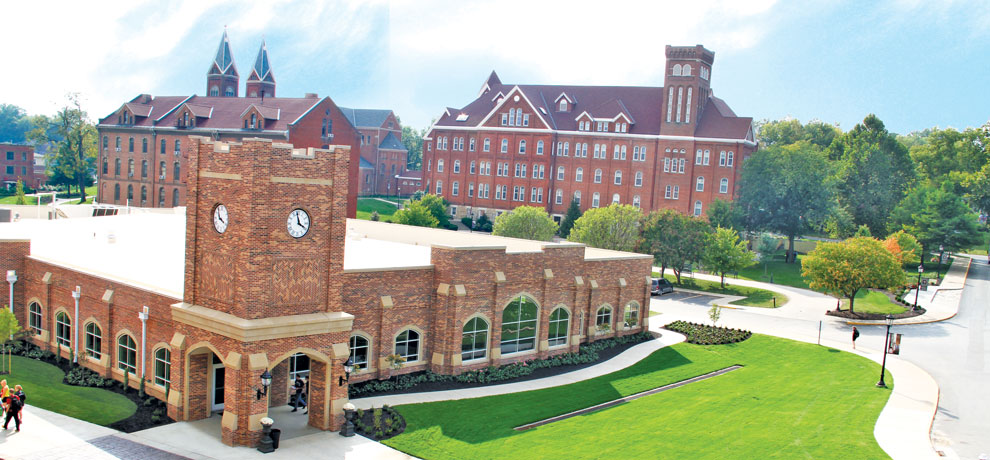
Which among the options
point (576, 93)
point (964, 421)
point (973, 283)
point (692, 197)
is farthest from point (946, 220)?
point (964, 421)

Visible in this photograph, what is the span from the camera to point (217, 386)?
→ 22422 millimetres

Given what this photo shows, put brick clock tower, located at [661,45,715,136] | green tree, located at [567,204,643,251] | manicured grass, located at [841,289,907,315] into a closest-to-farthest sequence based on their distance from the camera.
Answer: manicured grass, located at [841,289,907,315]
green tree, located at [567,204,643,251]
brick clock tower, located at [661,45,715,136]

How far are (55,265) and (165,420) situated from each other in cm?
962

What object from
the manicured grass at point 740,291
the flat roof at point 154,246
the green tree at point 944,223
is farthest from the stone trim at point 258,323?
the green tree at point 944,223

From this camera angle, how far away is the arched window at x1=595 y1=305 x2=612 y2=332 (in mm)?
34469

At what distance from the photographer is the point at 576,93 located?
7950 centimetres

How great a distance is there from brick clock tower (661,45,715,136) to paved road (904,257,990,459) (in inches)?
1094

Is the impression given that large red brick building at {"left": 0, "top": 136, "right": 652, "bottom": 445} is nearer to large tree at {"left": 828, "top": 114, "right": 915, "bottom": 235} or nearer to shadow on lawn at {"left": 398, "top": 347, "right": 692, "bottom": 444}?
shadow on lawn at {"left": 398, "top": 347, "right": 692, "bottom": 444}

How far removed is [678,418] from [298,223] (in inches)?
516

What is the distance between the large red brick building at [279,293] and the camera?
19.9 m

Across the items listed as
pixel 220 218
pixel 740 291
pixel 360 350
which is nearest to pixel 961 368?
pixel 740 291

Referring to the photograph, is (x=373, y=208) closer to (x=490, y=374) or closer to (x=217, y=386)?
(x=490, y=374)

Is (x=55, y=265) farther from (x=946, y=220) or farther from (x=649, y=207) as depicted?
(x=946, y=220)

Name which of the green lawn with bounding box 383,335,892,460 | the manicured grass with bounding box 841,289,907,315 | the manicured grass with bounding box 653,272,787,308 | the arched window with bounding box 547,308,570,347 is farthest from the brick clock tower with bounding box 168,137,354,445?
the manicured grass with bounding box 841,289,907,315
